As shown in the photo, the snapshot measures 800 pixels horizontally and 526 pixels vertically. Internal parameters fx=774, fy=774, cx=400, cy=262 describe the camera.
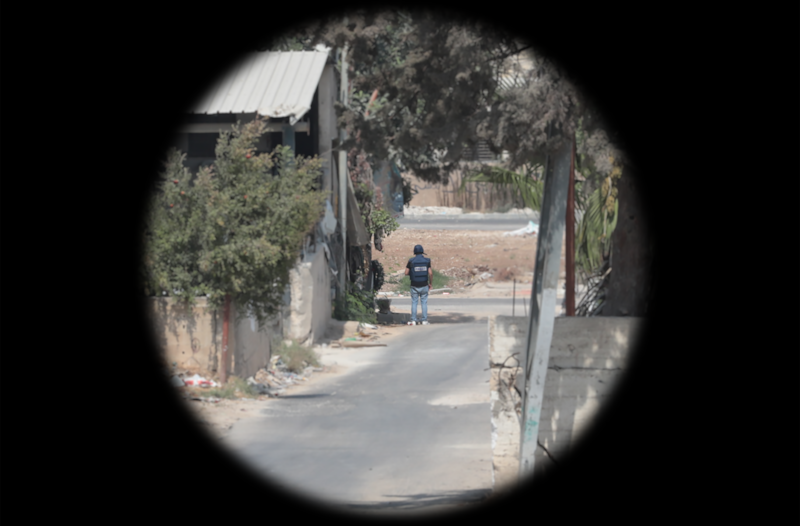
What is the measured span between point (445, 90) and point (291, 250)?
3.93 m

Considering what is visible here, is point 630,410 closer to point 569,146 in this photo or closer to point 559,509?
point 559,509

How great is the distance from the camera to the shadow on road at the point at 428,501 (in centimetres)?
527

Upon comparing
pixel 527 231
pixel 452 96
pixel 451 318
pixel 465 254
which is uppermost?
pixel 452 96

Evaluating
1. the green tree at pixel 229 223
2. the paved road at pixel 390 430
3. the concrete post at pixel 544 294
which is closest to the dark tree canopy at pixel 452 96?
the concrete post at pixel 544 294

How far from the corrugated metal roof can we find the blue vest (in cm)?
505

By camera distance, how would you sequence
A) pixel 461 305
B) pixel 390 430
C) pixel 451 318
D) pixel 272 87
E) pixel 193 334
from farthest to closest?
pixel 272 87 < pixel 193 334 < pixel 390 430 < pixel 451 318 < pixel 461 305

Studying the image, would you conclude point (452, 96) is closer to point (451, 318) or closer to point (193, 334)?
point (451, 318)

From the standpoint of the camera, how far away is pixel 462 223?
5395 millimetres

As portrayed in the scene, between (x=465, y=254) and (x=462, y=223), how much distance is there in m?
0.23

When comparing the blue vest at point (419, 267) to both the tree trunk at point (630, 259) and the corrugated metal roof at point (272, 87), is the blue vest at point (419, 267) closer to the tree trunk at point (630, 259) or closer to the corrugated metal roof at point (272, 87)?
the tree trunk at point (630, 259)

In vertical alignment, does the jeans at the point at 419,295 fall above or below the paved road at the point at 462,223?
below

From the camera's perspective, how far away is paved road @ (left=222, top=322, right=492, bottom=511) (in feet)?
18.9

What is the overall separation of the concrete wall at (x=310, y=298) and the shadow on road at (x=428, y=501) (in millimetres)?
4384

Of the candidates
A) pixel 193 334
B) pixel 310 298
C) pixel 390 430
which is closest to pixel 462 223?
pixel 390 430
